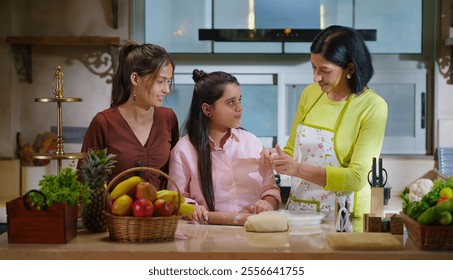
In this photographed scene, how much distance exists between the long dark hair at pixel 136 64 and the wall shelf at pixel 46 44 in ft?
5.26

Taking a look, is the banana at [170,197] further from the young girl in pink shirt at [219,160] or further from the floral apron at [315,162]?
the floral apron at [315,162]

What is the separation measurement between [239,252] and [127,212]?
1.34 ft

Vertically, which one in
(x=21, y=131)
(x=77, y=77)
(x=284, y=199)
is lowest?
(x=284, y=199)

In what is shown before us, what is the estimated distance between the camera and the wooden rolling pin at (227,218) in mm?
3025

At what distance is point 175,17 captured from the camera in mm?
5156

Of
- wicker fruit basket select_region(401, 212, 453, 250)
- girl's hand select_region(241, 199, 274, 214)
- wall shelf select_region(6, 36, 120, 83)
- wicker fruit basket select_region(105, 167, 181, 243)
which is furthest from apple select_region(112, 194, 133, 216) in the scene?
wall shelf select_region(6, 36, 120, 83)

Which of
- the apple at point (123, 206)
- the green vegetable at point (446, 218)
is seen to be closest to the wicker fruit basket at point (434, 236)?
the green vegetable at point (446, 218)

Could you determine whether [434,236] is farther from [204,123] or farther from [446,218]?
[204,123]

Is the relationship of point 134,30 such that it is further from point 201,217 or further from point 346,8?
point 201,217

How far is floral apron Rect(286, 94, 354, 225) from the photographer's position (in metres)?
3.20

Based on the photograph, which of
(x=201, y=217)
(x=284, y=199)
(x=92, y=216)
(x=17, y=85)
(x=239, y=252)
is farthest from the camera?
(x=17, y=85)

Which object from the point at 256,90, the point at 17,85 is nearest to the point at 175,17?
the point at 256,90

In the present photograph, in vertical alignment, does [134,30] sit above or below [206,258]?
above

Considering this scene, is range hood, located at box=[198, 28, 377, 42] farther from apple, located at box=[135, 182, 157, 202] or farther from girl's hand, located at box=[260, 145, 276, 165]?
apple, located at box=[135, 182, 157, 202]
